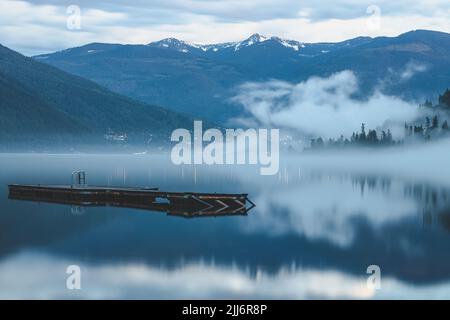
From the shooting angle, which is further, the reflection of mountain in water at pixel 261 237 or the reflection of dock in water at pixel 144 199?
the reflection of dock in water at pixel 144 199

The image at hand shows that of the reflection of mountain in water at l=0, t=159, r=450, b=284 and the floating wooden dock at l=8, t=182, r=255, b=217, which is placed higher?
the floating wooden dock at l=8, t=182, r=255, b=217

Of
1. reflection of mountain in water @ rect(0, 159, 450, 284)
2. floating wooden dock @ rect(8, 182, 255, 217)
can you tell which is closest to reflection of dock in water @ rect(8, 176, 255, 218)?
floating wooden dock @ rect(8, 182, 255, 217)

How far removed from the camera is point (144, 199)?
367 feet

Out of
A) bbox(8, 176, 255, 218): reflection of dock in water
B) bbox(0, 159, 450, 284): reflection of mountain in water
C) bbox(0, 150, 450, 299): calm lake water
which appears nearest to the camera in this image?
bbox(0, 150, 450, 299): calm lake water

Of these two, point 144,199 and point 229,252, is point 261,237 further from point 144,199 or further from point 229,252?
point 144,199

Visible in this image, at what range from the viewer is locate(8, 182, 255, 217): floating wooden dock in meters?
104

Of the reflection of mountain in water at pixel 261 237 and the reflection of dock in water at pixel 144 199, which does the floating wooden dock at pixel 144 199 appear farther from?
the reflection of mountain in water at pixel 261 237

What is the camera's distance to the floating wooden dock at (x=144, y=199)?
10406cm

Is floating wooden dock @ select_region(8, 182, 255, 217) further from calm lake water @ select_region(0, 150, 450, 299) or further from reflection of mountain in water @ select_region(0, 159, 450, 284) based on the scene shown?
reflection of mountain in water @ select_region(0, 159, 450, 284)

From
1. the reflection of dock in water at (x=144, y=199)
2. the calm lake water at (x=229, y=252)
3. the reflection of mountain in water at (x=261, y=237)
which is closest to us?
the calm lake water at (x=229, y=252)

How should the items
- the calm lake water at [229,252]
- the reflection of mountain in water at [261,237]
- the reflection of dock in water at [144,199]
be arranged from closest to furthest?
the calm lake water at [229,252], the reflection of mountain in water at [261,237], the reflection of dock in water at [144,199]

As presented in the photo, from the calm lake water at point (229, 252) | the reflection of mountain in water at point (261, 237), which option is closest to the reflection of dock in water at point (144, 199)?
the calm lake water at point (229, 252)

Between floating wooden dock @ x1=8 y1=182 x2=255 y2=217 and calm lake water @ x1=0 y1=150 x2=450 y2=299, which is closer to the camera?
calm lake water @ x1=0 y1=150 x2=450 y2=299
